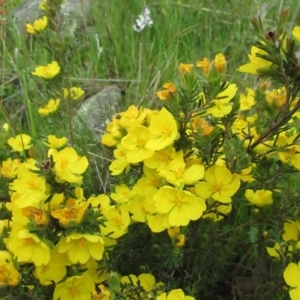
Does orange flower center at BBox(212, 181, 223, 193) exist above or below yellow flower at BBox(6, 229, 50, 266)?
above

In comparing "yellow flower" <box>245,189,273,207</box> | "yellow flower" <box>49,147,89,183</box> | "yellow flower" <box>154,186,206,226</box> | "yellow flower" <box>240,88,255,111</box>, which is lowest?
"yellow flower" <box>240,88,255,111</box>

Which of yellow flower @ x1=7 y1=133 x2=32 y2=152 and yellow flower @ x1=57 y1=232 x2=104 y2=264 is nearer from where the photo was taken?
yellow flower @ x1=57 y1=232 x2=104 y2=264

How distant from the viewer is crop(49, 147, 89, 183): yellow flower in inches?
46.3

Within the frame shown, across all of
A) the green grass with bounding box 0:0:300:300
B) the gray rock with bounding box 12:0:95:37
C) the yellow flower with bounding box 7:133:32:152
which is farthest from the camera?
the gray rock with bounding box 12:0:95:37

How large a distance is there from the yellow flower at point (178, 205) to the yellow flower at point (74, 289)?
0.90 feet

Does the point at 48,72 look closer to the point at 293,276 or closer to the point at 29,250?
the point at 29,250

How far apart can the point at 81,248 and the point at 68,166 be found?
0.62 ft

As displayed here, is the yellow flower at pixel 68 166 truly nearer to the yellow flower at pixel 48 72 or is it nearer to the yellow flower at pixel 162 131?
the yellow flower at pixel 162 131

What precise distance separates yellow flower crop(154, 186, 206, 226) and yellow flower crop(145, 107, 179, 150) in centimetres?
10

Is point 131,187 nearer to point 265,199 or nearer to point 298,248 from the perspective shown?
point 265,199

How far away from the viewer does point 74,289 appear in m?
1.28

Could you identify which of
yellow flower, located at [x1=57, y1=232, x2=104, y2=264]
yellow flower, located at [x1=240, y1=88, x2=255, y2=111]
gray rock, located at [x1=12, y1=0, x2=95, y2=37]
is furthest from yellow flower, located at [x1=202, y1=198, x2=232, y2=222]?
gray rock, located at [x1=12, y1=0, x2=95, y2=37]

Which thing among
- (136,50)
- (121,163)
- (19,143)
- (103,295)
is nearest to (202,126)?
(121,163)

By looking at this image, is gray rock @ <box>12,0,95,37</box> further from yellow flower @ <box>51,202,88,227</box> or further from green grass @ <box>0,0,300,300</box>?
yellow flower @ <box>51,202,88,227</box>
